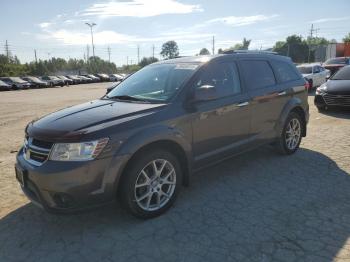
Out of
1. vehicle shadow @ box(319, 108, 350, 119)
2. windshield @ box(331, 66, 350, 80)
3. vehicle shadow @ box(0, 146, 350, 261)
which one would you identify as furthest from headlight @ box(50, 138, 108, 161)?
windshield @ box(331, 66, 350, 80)

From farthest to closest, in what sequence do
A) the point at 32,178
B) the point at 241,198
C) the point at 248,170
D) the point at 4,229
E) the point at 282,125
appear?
the point at 282,125
the point at 248,170
the point at 241,198
the point at 4,229
the point at 32,178

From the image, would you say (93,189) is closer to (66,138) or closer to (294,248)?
(66,138)

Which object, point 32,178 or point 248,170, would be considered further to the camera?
point 248,170

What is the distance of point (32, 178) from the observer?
3.56 m

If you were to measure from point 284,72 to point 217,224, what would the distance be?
133 inches

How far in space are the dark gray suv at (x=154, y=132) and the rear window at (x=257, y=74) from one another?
2cm

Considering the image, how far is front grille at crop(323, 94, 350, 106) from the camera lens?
10062mm

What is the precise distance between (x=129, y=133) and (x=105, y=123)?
0.91 ft

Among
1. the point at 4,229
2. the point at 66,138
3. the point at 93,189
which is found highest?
the point at 66,138

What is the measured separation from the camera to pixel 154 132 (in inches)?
151

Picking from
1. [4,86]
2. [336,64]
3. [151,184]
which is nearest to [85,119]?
[151,184]

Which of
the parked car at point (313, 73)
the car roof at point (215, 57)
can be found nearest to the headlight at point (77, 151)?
the car roof at point (215, 57)

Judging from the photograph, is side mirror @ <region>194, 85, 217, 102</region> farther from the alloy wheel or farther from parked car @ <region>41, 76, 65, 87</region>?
parked car @ <region>41, 76, 65, 87</region>

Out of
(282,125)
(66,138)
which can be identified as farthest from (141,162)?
(282,125)
